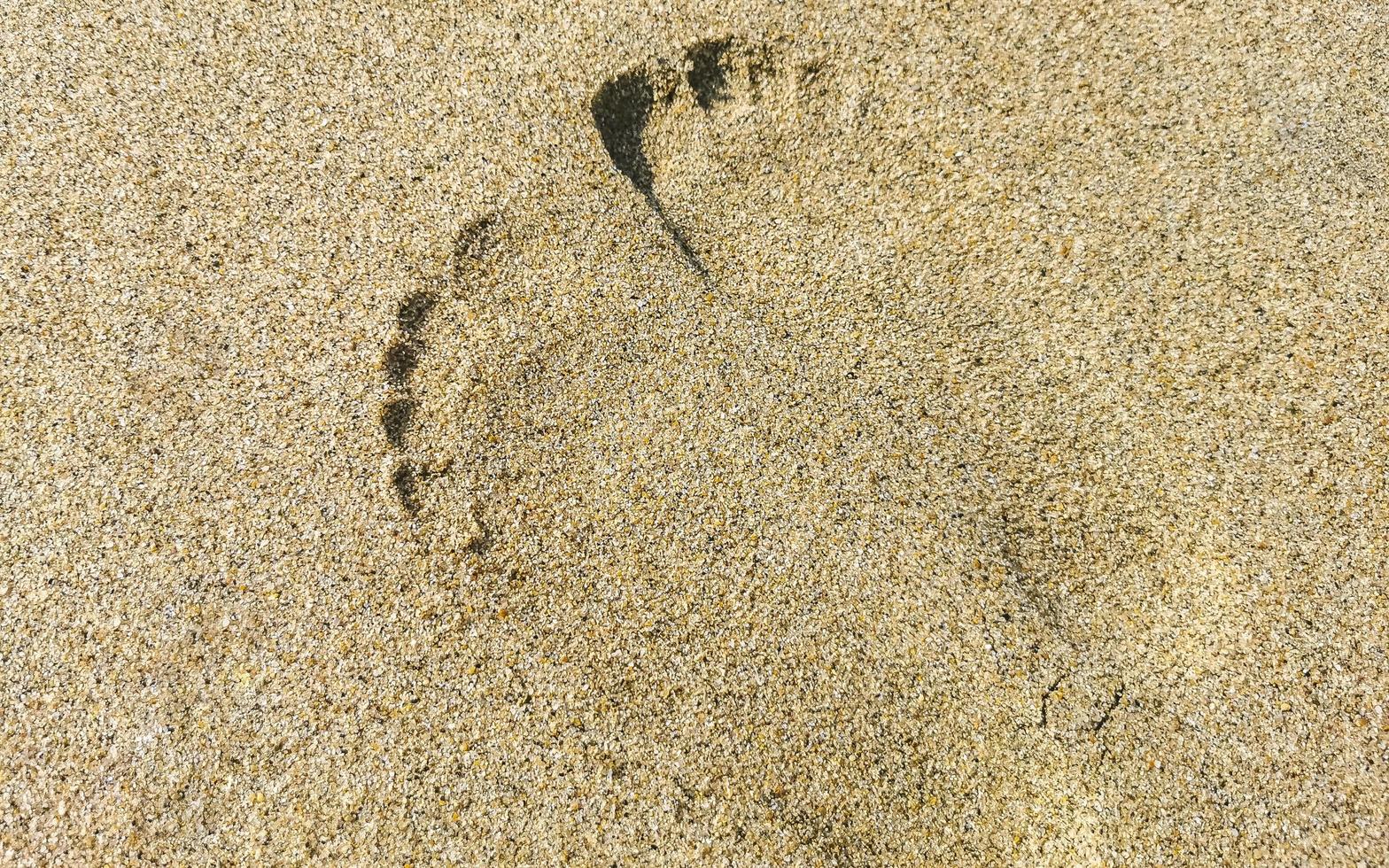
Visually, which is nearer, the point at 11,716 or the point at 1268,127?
the point at 11,716

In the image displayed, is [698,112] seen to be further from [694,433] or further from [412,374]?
[412,374]

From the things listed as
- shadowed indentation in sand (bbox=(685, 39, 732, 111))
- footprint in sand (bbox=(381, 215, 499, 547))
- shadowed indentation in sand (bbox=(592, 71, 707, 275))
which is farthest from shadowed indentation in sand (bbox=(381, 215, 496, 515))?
shadowed indentation in sand (bbox=(685, 39, 732, 111))

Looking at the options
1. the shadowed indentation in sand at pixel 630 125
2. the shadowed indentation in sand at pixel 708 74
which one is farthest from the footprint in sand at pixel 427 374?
the shadowed indentation in sand at pixel 708 74

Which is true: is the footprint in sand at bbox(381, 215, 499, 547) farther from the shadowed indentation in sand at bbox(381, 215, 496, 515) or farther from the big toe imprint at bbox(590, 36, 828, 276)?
the big toe imprint at bbox(590, 36, 828, 276)

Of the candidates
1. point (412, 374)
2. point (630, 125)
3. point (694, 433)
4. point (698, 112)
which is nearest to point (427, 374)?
point (412, 374)

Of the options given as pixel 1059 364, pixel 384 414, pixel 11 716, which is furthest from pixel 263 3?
pixel 1059 364

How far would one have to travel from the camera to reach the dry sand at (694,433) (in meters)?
1.67

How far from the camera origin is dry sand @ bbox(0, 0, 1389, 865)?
1672 millimetres

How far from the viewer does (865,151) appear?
2.15m

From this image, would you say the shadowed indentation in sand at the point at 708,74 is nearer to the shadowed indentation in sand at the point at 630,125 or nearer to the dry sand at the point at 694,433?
the dry sand at the point at 694,433

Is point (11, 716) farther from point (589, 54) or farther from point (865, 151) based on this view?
point (865, 151)

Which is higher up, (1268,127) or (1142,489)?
(1268,127)

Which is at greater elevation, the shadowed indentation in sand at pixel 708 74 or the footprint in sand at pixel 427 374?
the shadowed indentation in sand at pixel 708 74

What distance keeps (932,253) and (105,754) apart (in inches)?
85.4
